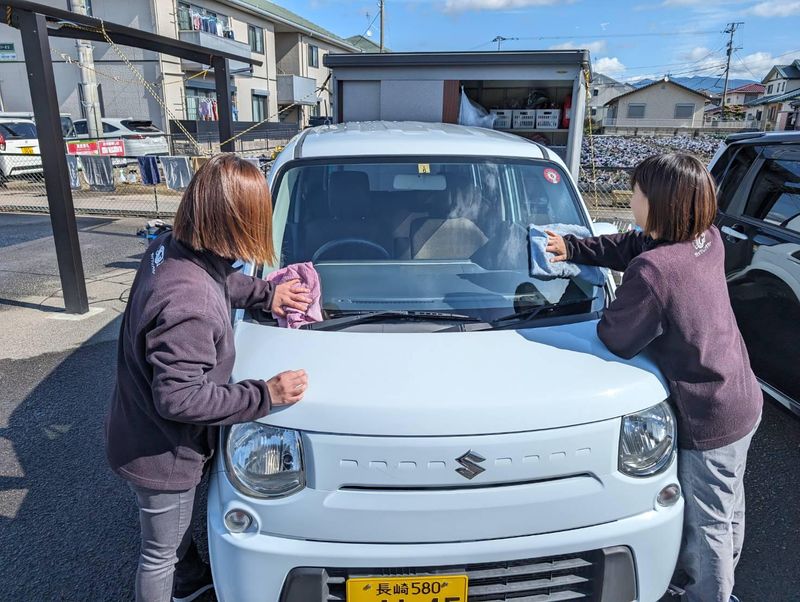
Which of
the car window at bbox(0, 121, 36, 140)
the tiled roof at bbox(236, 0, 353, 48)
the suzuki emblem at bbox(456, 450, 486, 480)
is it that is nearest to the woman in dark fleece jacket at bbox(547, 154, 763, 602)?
the suzuki emblem at bbox(456, 450, 486, 480)

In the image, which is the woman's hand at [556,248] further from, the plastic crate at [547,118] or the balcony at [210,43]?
the balcony at [210,43]

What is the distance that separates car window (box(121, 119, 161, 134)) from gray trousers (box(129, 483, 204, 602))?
1933 centimetres

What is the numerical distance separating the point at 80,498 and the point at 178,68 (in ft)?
80.7

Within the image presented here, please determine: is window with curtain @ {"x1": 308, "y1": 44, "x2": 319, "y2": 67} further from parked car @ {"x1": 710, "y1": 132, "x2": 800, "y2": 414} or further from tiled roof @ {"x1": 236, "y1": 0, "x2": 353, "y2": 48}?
parked car @ {"x1": 710, "y1": 132, "x2": 800, "y2": 414}

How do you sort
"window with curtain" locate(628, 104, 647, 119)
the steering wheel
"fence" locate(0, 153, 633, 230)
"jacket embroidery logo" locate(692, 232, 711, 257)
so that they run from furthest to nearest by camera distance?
"window with curtain" locate(628, 104, 647, 119), "fence" locate(0, 153, 633, 230), the steering wheel, "jacket embroidery logo" locate(692, 232, 711, 257)

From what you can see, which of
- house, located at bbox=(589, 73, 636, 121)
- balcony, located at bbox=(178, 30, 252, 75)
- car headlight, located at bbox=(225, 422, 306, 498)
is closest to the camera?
car headlight, located at bbox=(225, 422, 306, 498)

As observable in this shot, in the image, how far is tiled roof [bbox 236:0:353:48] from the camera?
98.9ft

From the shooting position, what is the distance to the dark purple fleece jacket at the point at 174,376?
164 centimetres

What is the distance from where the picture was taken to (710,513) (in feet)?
6.56

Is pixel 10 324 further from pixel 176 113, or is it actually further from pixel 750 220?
pixel 176 113

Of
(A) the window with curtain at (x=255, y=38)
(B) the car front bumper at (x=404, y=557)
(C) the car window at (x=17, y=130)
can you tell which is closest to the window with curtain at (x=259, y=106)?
(A) the window with curtain at (x=255, y=38)

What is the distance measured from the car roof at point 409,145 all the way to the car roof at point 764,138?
5.96 feet

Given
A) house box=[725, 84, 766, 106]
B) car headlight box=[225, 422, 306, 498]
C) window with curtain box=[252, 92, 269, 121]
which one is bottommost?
car headlight box=[225, 422, 306, 498]

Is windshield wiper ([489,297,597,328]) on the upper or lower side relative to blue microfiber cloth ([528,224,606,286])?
lower
